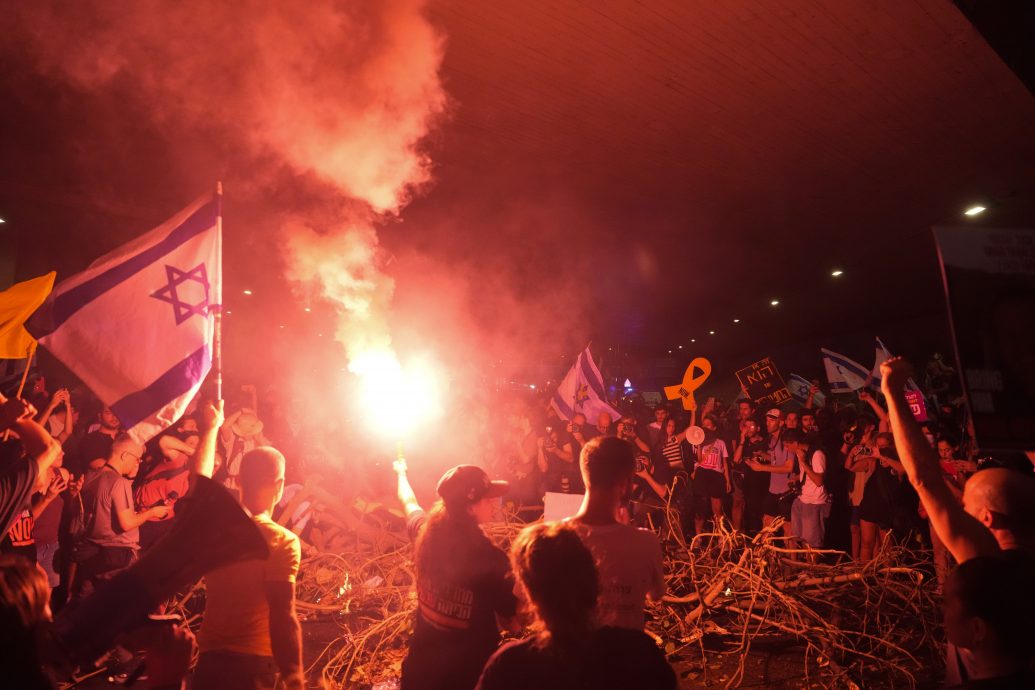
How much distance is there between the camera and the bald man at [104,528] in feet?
19.1

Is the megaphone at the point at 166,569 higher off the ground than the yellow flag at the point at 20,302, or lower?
lower

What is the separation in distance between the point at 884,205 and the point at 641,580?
38.3 ft

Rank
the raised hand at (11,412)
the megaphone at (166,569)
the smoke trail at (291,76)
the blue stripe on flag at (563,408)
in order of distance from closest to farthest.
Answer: the megaphone at (166,569)
the raised hand at (11,412)
the smoke trail at (291,76)
the blue stripe on flag at (563,408)

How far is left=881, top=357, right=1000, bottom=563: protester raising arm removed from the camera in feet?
8.87

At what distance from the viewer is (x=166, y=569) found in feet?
7.91

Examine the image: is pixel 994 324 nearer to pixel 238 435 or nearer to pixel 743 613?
pixel 743 613

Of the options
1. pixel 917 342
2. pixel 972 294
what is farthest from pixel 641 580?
pixel 917 342

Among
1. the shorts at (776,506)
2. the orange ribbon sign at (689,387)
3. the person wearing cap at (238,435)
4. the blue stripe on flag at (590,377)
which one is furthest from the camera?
the blue stripe on flag at (590,377)

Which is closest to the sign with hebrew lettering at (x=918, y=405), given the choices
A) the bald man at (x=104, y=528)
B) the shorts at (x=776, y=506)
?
the shorts at (x=776, y=506)

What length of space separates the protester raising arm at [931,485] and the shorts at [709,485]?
751 centimetres

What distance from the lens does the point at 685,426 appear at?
12055 millimetres

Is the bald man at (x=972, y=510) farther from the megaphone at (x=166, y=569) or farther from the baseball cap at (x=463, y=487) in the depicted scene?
the megaphone at (x=166, y=569)

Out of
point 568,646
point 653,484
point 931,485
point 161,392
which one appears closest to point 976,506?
point 931,485

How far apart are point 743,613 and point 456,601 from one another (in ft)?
12.4
